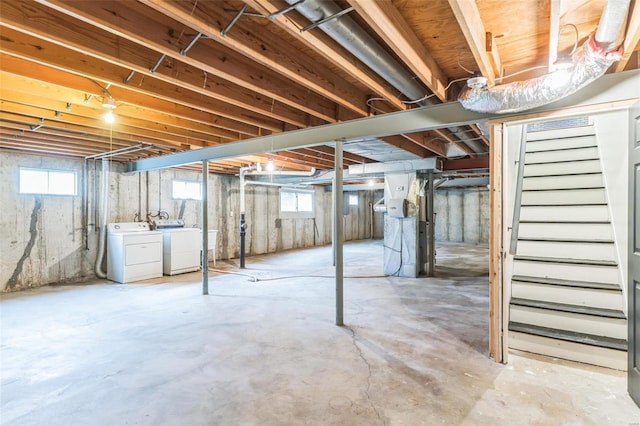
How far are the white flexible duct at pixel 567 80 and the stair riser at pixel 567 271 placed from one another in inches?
61.3

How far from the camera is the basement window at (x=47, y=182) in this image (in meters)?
4.91

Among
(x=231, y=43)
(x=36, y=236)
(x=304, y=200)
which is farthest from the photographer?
(x=304, y=200)

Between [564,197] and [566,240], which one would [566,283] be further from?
[564,197]

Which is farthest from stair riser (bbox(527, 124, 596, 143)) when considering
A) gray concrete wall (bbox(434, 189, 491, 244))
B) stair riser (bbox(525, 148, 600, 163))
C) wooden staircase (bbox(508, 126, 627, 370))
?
gray concrete wall (bbox(434, 189, 491, 244))

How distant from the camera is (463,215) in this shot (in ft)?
36.4

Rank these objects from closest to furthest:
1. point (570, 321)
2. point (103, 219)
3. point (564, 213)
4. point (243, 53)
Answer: point (243, 53), point (570, 321), point (564, 213), point (103, 219)

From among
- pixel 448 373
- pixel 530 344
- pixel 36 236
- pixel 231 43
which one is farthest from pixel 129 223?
pixel 530 344

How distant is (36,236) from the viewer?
16.4 ft

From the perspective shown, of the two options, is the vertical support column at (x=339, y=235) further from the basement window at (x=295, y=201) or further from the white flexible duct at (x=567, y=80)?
the basement window at (x=295, y=201)

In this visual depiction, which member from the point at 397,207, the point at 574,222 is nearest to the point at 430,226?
the point at 397,207

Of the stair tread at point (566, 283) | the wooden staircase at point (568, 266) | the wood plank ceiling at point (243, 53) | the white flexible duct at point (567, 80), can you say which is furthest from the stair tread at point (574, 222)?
the white flexible duct at point (567, 80)

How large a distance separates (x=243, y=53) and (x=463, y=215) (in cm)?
1083

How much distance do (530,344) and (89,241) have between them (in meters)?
6.58

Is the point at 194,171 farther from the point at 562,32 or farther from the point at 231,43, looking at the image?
the point at 562,32
